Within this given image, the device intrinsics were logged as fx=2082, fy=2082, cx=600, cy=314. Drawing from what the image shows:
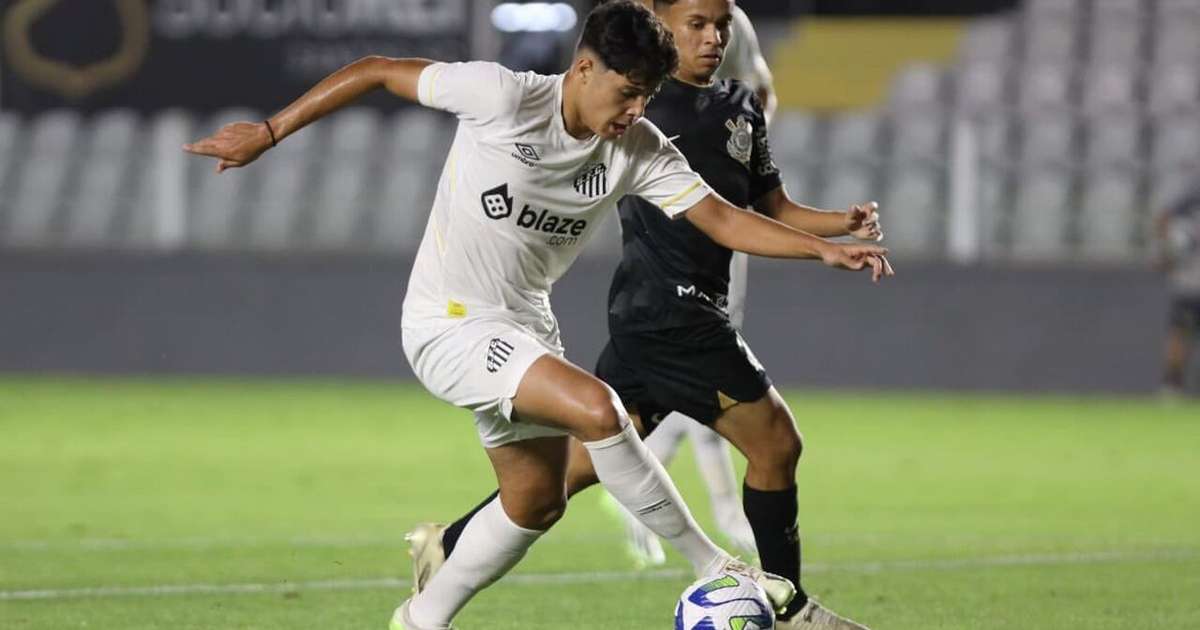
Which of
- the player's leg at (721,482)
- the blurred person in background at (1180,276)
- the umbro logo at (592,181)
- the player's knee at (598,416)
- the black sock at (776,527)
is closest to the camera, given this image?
the player's knee at (598,416)

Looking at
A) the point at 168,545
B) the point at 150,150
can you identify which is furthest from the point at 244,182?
the point at 168,545

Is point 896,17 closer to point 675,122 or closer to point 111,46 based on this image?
point 111,46

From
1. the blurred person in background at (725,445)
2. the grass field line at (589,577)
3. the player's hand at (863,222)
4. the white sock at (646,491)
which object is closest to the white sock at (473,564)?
the white sock at (646,491)

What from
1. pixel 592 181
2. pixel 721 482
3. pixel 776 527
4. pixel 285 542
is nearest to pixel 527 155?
pixel 592 181

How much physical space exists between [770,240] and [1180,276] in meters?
12.1

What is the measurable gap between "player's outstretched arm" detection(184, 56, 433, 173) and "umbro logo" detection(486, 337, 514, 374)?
74cm

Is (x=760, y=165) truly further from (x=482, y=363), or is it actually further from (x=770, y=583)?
(x=770, y=583)

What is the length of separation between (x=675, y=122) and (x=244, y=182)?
40.8 feet

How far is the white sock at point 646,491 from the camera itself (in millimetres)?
5418

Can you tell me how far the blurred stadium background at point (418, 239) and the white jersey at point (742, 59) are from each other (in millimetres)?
2314

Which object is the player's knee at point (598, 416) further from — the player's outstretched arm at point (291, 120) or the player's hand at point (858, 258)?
the player's outstretched arm at point (291, 120)

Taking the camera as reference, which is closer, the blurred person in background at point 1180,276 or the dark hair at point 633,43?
the dark hair at point 633,43

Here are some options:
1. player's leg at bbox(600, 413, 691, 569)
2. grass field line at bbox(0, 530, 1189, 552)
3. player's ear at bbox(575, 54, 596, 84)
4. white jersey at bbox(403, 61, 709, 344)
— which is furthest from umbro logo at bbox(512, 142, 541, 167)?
grass field line at bbox(0, 530, 1189, 552)

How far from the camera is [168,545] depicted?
8617mm
